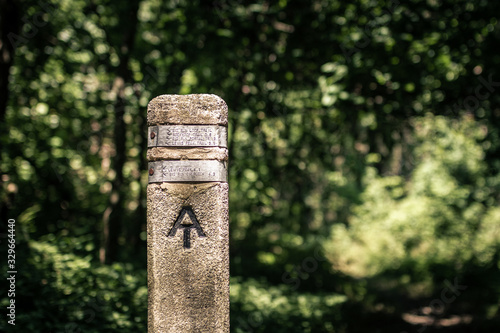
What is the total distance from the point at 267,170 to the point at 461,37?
3988 millimetres

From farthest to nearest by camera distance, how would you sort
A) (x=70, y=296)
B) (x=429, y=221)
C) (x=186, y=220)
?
(x=429, y=221)
(x=70, y=296)
(x=186, y=220)

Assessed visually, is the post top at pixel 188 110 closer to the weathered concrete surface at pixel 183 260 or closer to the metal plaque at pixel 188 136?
the metal plaque at pixel 188 136

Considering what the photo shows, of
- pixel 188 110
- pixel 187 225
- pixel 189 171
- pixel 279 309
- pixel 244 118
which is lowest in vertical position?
pixel 279 309

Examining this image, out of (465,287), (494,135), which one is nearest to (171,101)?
(494,135)

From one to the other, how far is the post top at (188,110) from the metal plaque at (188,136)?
0.12 ft

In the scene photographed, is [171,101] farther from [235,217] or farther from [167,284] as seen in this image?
[235,217]

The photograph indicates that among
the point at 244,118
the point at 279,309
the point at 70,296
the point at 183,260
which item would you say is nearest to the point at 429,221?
the point at 244,118

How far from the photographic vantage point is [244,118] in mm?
8781

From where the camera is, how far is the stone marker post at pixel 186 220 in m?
3.77

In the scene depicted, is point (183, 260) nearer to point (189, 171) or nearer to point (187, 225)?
point (187, 225)

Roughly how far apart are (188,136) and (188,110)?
0.61 feet

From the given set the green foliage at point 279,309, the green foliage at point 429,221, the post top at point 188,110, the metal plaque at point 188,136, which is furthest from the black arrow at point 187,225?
the green foliage at point 429,221

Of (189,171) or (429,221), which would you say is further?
(429,221)

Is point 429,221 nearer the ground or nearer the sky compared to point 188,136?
nearer the ground
